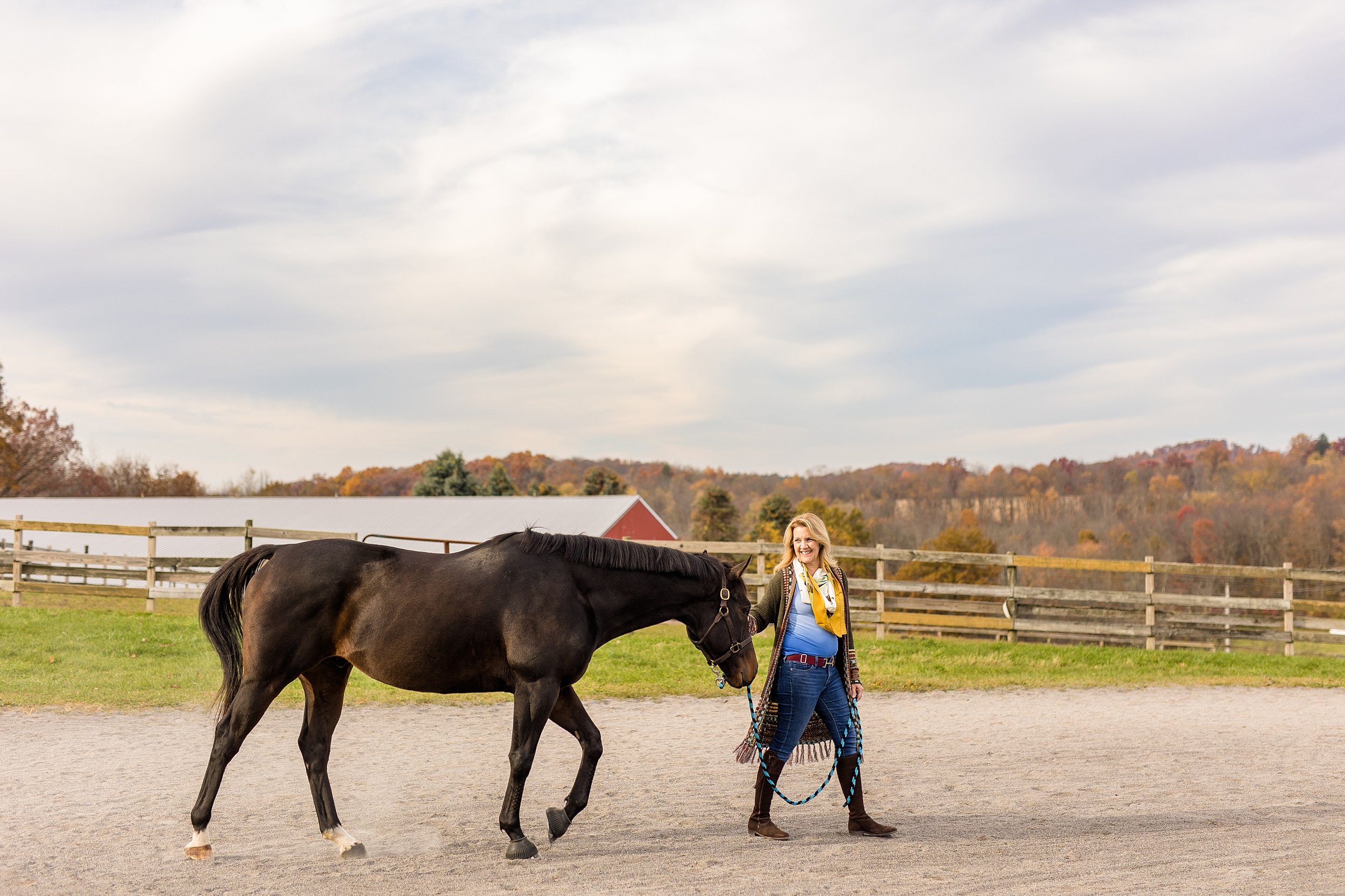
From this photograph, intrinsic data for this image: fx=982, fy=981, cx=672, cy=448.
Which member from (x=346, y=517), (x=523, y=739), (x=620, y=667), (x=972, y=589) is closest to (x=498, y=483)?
(x=346, y=517)

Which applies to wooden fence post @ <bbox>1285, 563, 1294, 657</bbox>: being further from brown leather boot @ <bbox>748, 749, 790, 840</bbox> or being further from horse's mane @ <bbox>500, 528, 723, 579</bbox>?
horse's mane @ <bbox>500, 528, 723, 579</bbox>

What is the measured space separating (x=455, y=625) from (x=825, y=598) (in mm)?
1927

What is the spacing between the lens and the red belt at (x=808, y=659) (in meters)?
5.20

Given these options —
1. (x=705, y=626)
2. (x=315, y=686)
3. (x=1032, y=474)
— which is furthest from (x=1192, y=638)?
(x=1032, y=474)

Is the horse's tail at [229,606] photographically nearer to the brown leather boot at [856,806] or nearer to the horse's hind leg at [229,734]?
the horse's hind leg at [229,734]

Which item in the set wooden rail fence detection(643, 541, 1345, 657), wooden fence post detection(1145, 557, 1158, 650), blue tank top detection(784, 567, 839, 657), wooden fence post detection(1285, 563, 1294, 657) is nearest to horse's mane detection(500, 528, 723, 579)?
blue tank top detection(784, 567, 839, 657)

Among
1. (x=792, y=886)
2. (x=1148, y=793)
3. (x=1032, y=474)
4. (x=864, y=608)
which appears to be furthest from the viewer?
(x=1032, y=474)

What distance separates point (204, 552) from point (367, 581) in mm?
26852

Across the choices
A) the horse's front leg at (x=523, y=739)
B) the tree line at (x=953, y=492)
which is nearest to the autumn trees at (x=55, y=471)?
the tree line at (x=953, y=492)

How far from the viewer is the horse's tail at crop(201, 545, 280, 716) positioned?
16.8 ft

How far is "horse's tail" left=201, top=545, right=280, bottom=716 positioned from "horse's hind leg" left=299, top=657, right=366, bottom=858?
0.37 meters

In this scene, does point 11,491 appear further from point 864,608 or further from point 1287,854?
point 1287,854

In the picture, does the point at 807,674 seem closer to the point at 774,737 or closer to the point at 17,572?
the point at 774,737

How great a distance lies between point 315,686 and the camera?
5.17 m
